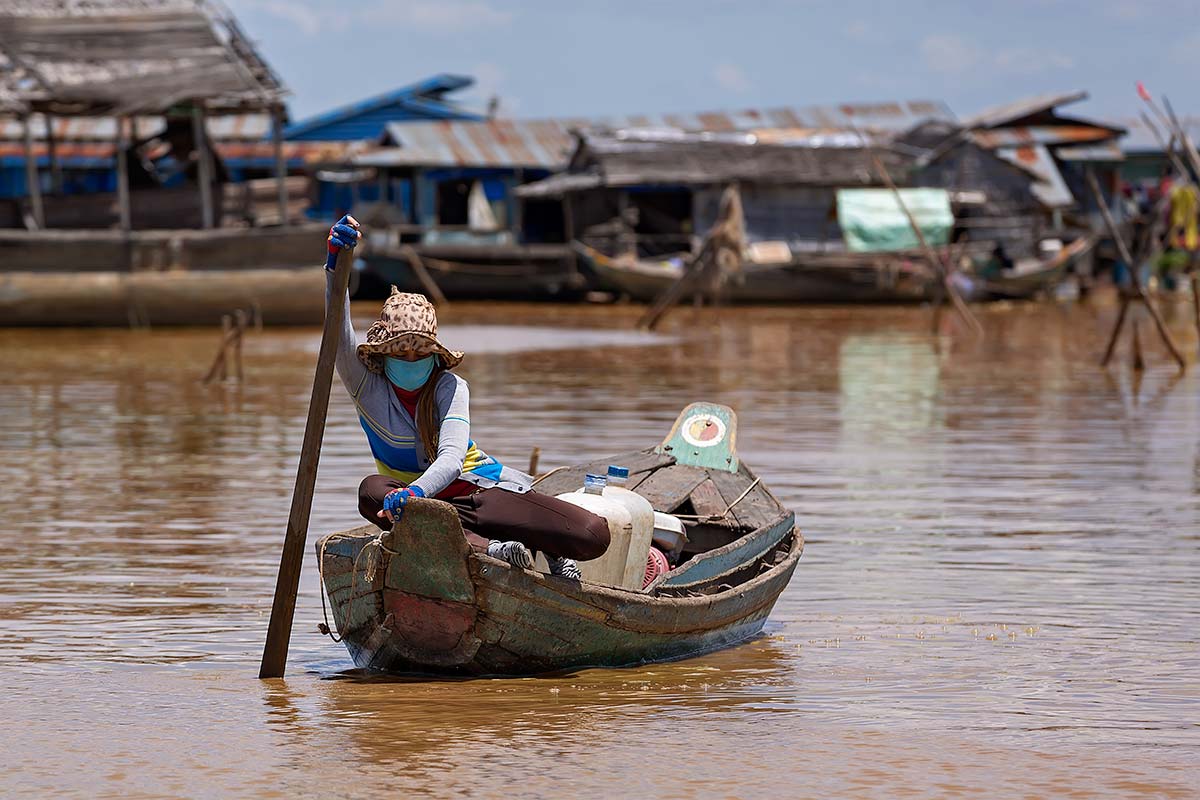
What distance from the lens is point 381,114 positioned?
40312 mm

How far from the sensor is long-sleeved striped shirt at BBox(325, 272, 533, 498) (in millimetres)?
5629

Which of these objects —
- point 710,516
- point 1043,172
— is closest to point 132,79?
point 710,516

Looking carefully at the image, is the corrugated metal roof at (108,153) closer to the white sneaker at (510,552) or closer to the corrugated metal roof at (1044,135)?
the corrugated metal roof at (1044,135)

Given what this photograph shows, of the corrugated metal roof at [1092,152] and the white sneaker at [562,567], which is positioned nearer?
the white sneaker at [562,567]

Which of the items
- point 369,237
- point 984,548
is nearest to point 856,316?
point 369,237

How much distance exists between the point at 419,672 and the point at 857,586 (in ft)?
7.93

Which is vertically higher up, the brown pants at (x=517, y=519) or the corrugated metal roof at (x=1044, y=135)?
the brown pants at (x=517, y=519)

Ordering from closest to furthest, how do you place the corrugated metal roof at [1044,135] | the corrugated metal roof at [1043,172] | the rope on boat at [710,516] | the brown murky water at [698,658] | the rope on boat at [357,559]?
the brown murky water at [698,658] → the rope on boat at [357,559] → the rope on boat at [710,516] → the corrugated metal roof at [1043,172] → the corrugated metal roof at [1044,135]

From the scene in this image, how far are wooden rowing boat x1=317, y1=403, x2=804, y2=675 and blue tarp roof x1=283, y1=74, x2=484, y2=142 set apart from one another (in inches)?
1332

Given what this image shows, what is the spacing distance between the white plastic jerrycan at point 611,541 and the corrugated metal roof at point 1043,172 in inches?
1089

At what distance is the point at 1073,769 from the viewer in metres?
4.91

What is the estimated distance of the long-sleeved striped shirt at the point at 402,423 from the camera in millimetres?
5629

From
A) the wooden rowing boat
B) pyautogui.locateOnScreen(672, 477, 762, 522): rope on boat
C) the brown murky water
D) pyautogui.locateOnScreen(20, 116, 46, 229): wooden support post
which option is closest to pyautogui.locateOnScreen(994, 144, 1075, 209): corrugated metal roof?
pyautogui.locateOnScreen(20, 116, 46, 229): wooden support post

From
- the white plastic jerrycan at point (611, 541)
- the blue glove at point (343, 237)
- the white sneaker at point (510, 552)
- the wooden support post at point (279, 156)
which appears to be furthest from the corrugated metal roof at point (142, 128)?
the white sneaker at point (510, 552)
